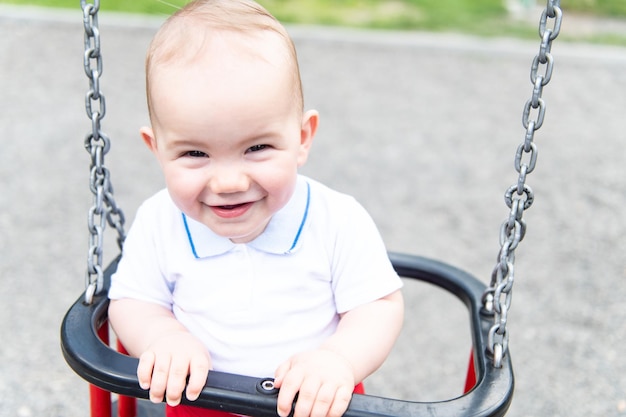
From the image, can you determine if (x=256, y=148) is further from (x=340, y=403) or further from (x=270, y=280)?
(x=340, y=403)

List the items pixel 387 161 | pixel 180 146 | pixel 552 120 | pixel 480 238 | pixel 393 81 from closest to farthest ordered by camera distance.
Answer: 1. pixel 180 146
2. pixel 480 238
3. pixel 387 161
4. pixel 552 120
5. pixel 393 81

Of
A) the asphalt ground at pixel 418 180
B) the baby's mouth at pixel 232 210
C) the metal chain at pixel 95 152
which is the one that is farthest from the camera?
the asphalt ground at pixel 418 180

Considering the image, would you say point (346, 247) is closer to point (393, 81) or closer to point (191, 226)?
point (191, 226)

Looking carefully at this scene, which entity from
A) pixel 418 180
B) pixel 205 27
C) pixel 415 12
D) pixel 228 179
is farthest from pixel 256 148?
pixel 415 12

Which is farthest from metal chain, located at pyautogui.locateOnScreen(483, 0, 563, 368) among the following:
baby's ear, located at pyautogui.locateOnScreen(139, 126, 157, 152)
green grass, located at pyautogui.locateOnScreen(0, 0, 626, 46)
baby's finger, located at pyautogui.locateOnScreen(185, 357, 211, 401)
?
green grass, located at pyautogui.locateOnScreen(0, 0, 626, 46)

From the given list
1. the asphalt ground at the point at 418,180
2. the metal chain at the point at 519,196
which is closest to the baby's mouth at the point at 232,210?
the metal chain at the point at 519,196

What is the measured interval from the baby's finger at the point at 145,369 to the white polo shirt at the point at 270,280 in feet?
0.57

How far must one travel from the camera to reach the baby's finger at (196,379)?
0.99 m

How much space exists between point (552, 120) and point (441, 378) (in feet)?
6.89

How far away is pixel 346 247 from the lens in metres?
1.20

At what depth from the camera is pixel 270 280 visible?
1.19 m

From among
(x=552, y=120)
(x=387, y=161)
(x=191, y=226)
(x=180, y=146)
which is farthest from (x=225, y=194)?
(x=552, y=120)

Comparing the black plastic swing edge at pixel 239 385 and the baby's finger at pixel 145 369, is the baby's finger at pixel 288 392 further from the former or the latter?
the baby's finger at pixel 145 369

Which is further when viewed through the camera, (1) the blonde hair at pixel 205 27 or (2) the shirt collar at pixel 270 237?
(2) the shirt collar at pixel 270 237
